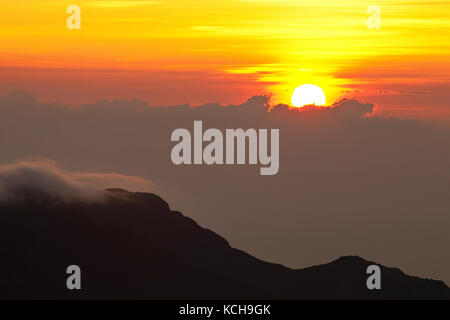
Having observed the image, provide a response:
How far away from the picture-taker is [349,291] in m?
148

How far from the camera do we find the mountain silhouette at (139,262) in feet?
423

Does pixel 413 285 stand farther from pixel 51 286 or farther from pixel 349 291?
pixel 51 286

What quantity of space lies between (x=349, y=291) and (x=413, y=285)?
22959mm

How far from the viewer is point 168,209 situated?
6658 inches

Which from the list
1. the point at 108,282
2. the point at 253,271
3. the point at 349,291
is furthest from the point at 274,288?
the point at 108,282

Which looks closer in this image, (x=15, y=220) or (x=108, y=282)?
(x=108, y=282)

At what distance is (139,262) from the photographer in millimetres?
146750

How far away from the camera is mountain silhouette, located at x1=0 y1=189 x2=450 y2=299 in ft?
423
